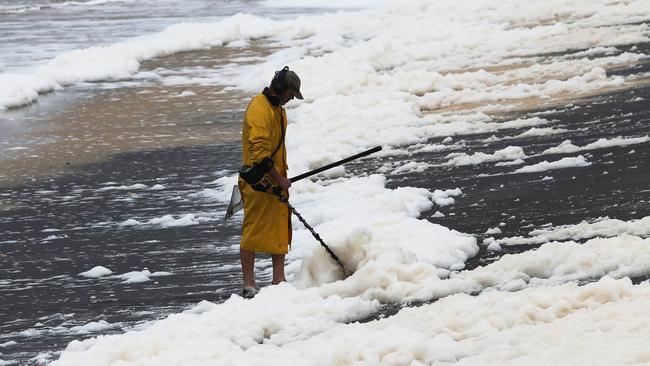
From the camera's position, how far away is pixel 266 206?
26.5 feet

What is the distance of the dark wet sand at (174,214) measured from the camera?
327 inches

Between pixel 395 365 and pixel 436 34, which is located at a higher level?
pixel 395 365

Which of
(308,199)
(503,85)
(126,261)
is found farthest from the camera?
(503,85)

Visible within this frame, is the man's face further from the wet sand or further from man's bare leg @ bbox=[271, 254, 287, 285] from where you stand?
the wet sand

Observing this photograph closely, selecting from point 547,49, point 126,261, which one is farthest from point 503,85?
point 126,261

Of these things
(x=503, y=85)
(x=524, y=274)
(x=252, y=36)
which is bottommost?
(x=252, y=36)

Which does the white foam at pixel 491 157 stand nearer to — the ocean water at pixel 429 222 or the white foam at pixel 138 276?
the ocean water at pixel 429 222

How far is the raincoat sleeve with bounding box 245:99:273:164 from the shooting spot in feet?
25.6

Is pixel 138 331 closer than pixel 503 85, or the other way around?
pixel 138 331

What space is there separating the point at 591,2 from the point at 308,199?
1890 centimetres

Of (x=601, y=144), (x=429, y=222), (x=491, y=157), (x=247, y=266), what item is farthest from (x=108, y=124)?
(x=247, y=266)

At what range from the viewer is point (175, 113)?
18.0m

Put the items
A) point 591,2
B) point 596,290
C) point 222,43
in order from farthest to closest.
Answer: point 222,43 → point 591,2 → point 596,290

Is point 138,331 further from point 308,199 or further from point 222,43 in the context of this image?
point 222,43
